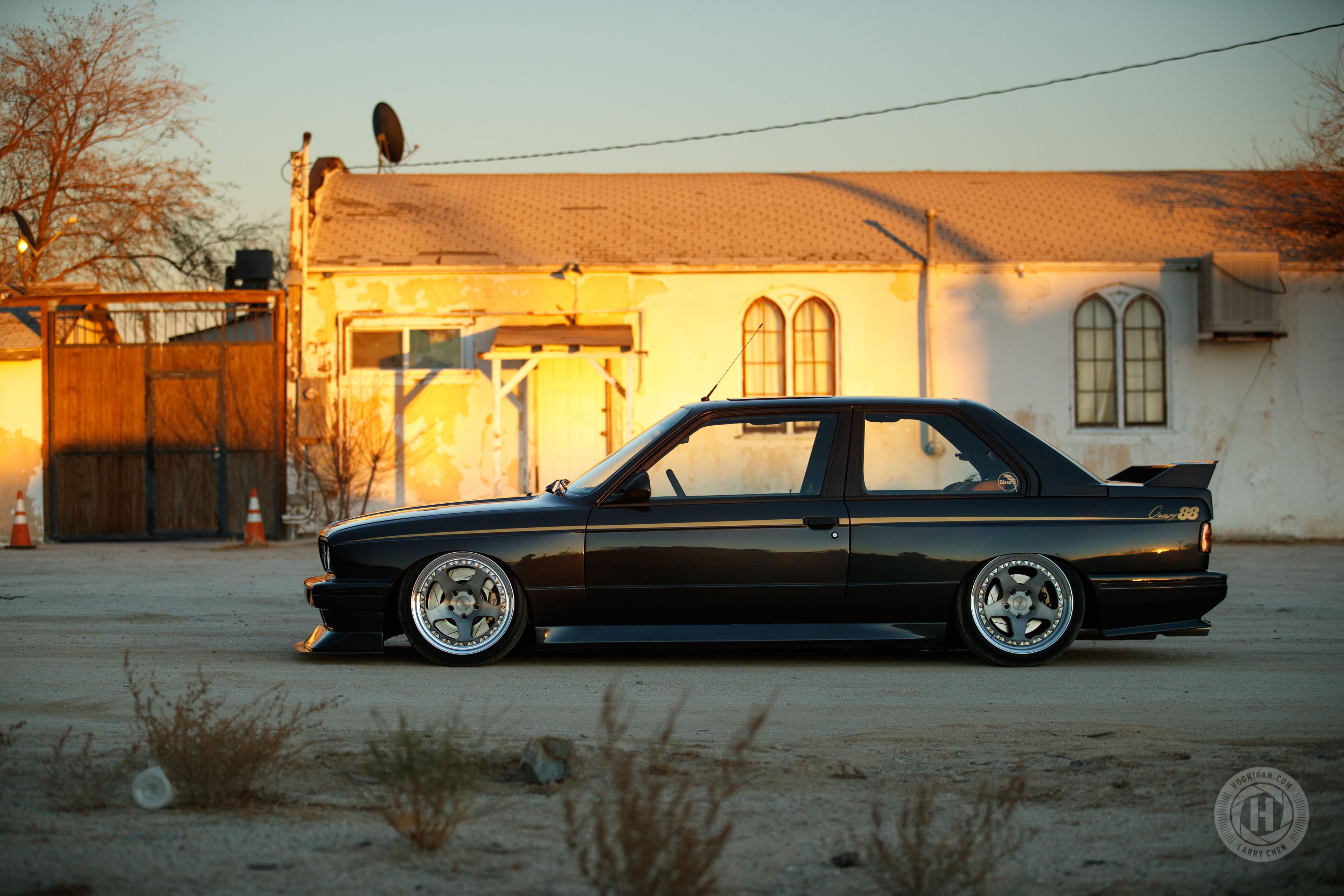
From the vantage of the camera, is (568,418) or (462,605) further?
(568,418)

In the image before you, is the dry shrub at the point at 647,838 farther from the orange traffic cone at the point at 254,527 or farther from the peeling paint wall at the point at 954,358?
the peeling paint wall at the point at 954,358

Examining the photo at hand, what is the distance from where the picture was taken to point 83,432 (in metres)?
17.9

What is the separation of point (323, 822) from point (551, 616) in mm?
2919

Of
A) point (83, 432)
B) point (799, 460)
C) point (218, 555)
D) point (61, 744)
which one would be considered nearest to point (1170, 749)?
point (799, 460)

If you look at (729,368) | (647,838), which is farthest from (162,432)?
(647,838)

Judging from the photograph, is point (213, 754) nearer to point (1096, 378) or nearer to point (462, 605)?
point (462, 605)

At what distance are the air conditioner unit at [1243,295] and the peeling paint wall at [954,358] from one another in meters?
0.49

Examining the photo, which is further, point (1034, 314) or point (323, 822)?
point (1034, 314)

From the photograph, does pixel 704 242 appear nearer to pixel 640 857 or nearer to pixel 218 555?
pixel 218 555

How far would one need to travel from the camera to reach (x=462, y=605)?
262 inches

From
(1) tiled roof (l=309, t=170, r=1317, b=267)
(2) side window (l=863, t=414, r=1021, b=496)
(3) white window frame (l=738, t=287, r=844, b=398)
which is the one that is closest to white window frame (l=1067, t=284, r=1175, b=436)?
(1) tiled roof (l=309, t=170, r=1317, b=267)

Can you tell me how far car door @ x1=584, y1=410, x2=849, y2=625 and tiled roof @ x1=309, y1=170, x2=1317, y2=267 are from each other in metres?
12.1

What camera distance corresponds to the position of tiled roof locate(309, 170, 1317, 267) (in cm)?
1869

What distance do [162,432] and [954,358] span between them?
11.9 metres
